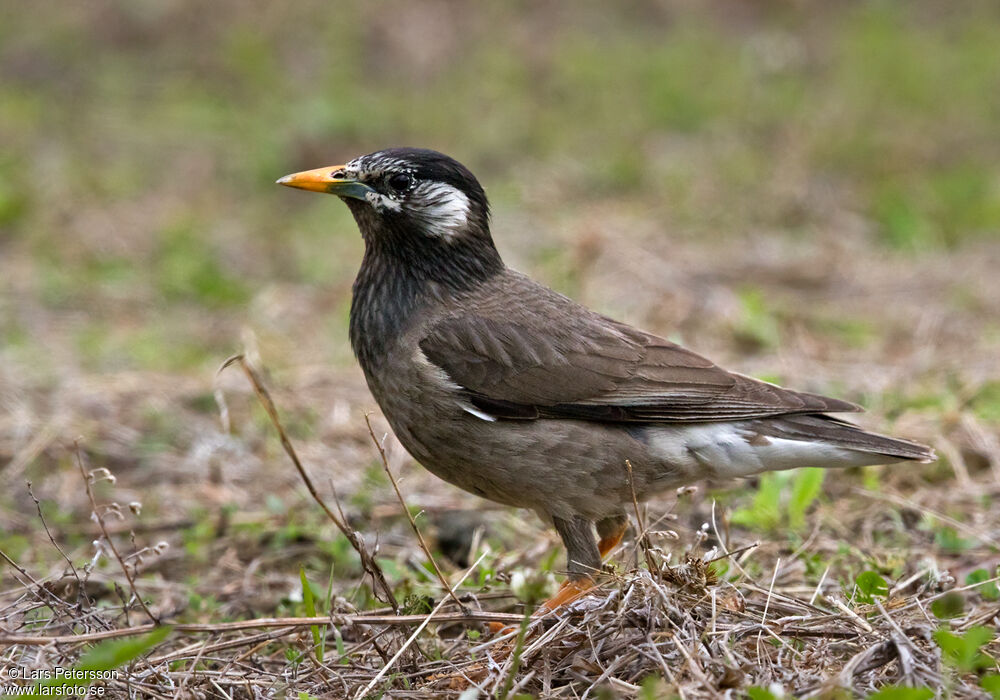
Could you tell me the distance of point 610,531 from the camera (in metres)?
5.39

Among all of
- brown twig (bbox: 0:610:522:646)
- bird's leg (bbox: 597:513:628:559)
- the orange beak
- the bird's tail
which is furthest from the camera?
bird's leg (bbox: 597:513:628:559)

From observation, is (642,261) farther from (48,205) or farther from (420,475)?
(48,205)

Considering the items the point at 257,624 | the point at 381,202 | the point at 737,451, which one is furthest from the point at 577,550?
the point at 381,202

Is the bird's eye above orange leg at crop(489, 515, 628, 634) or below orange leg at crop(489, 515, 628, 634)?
above

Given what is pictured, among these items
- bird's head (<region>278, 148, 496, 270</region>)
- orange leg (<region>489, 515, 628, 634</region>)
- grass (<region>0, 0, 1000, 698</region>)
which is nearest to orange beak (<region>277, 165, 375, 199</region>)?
bird's head (<region>278, 148, 496, 270</region>)

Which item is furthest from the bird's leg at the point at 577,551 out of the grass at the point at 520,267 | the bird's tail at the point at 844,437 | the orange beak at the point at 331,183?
the orange beak at the point at 331,183

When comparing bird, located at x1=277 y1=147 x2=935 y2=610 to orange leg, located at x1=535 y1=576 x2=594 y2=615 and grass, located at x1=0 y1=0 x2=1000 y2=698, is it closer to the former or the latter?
orange leg, located at x1=535 y1=576 x2=594 y2=615

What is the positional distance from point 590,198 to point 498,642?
26.9 ft

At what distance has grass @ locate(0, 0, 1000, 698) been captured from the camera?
421cm

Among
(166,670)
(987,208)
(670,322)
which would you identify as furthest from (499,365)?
(987,208)

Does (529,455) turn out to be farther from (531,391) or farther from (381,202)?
(381,202)

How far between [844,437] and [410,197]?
222 centimetres

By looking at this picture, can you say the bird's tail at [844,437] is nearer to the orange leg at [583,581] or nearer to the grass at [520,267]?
the grass at [520,267]

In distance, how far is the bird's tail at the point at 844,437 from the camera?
4941 millimetres
